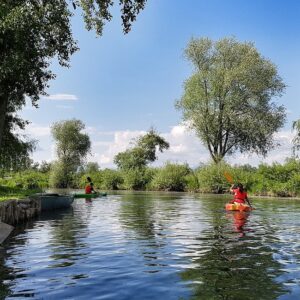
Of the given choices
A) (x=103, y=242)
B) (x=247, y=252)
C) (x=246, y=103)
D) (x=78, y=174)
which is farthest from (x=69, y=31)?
(x=78, y=174)

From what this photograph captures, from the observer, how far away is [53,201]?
93.5ft

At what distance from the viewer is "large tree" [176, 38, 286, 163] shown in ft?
177

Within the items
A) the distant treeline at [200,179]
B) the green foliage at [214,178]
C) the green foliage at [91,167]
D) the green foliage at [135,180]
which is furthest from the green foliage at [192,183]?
the green foliage at [91,167]

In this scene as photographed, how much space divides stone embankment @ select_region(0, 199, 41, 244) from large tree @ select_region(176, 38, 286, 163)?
33294 mm

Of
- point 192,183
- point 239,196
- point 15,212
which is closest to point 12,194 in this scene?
point 15,212

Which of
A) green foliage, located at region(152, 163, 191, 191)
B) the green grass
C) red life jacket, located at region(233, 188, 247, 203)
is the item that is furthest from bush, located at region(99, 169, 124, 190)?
red life jacket, located at region(233, 188, 247, 203)

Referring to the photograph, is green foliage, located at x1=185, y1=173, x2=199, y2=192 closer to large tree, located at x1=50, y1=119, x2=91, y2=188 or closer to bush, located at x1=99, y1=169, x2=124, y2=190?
bush, located at x1=99, y1=169, x2=124, y2=190

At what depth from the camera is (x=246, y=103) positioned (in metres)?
54.9

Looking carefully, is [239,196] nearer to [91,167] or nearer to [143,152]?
[143,152]

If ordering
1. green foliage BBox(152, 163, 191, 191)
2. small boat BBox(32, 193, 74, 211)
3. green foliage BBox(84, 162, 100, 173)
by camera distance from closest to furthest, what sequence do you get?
small boat BBox(32, 193, 74, 211) → green foliage BBox(152, 163, 191, 191) → green foliage BBox(84, 162, 100, 173)

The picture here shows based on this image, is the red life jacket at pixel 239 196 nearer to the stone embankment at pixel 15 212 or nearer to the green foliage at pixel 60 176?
the stone embankment at pixel 15 212

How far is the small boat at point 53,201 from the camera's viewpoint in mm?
27375

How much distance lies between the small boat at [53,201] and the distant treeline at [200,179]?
1081 centimetres

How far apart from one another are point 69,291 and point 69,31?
17951 mm
